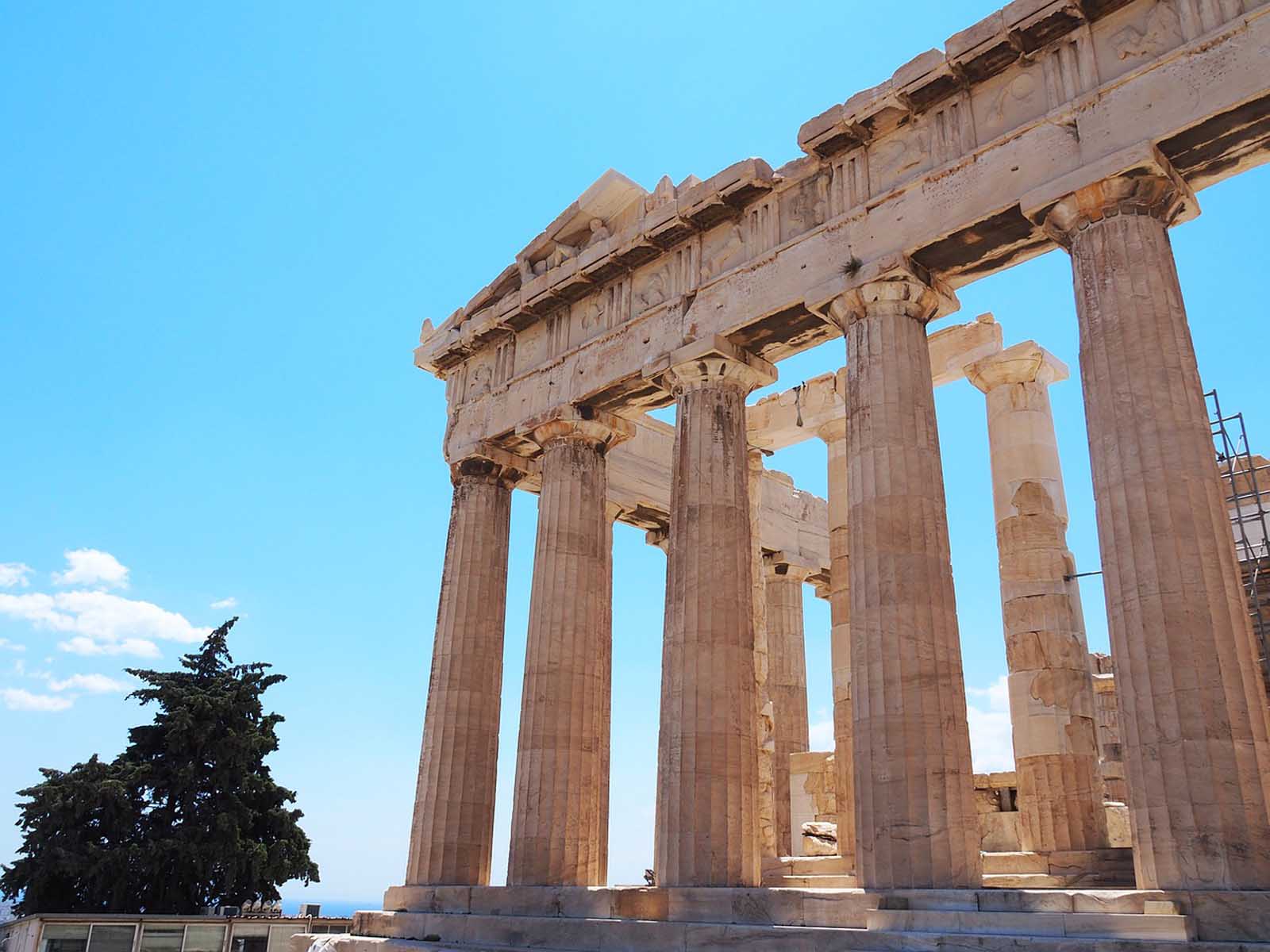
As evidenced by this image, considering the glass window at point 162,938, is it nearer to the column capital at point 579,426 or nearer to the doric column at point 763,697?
the doric column at point 763,697

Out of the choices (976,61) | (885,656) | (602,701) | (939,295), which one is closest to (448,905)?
(602,701)

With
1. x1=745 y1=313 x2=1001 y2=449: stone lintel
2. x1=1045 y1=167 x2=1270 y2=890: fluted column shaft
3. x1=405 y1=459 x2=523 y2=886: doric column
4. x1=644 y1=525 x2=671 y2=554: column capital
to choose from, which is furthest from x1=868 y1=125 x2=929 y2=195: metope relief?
x1=644 y1=525 x2=671 y2=554: column capital

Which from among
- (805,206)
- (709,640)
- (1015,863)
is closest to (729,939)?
(709,640)

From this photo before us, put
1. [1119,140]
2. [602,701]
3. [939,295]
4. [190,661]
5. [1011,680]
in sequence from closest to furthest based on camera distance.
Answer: [1119,140], [939,295], [1011,680], [602,701], [190,661]

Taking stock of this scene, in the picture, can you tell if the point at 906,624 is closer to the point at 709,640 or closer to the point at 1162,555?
the point at 1162,555

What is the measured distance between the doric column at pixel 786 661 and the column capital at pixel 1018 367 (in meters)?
9.71

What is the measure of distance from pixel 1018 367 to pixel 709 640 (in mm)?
9876

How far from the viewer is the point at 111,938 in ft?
104

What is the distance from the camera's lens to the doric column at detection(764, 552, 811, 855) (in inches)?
1187

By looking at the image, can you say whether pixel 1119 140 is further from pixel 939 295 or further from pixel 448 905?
pixel 448 905

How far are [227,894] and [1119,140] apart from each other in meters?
36.2

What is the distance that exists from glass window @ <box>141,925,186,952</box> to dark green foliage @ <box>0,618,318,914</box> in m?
3.75

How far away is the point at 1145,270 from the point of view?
1558cm

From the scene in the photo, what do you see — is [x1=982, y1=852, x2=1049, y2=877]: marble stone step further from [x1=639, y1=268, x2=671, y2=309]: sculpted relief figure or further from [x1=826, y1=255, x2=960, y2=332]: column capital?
[x1=639, y1=268, x2=671, y2=309]: sculpted relief figure
